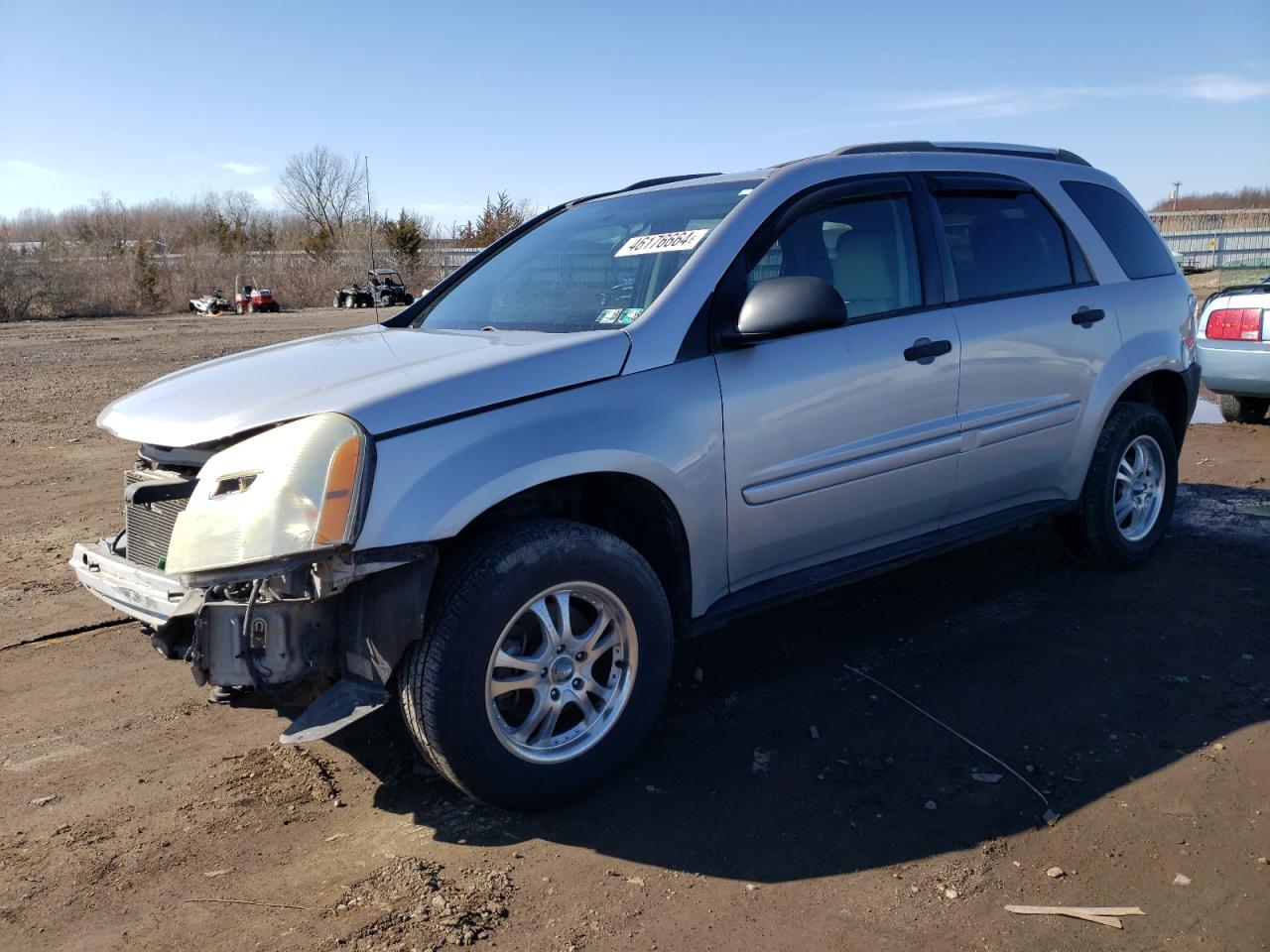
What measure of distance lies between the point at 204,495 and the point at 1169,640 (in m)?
3.84

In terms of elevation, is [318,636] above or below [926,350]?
below

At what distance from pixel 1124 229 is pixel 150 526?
467 cm

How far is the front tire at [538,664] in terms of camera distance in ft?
9.62

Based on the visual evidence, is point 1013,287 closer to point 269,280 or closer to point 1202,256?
point 1202,256

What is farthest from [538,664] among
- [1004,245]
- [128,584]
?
[1004,245]

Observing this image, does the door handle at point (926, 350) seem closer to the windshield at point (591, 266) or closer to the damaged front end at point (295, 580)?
the windshield at point (591, 266)

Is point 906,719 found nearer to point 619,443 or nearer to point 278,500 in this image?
point 619,443

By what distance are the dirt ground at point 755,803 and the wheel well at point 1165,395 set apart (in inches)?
37.7

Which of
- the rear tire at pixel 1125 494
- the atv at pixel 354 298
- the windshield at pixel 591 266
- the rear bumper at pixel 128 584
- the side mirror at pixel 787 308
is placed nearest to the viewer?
the rear bumper at pixel 128 584

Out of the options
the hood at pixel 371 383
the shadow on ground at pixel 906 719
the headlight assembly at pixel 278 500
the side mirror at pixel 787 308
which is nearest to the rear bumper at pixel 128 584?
the headlight assembly at pixel 278 500

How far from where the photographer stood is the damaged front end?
2764 mm

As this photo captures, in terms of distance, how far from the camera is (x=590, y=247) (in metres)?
4.17

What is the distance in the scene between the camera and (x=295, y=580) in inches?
112

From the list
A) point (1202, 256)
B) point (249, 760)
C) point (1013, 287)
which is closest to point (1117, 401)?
point (1013, 287)
